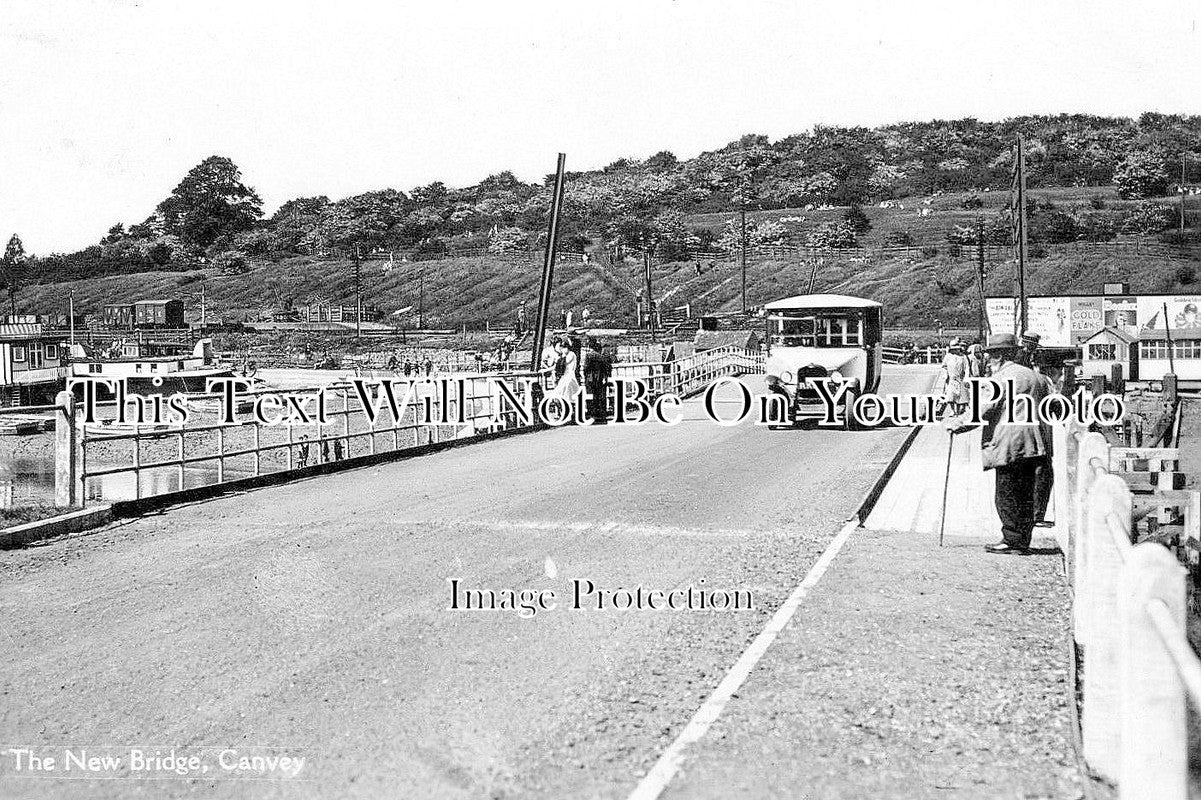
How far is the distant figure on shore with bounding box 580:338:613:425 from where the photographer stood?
20.3 meters

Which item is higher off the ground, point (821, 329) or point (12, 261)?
point (12, 261)

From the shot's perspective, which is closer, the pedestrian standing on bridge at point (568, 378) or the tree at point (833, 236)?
the pedestrian standing on bridge at point (568, 378)

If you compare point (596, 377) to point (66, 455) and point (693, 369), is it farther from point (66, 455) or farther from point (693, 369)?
point (693, 369)

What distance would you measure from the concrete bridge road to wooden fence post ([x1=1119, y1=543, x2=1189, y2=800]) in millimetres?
2015

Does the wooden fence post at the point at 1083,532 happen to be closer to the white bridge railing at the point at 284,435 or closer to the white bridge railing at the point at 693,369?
the white bridge railing at the point at 284,435

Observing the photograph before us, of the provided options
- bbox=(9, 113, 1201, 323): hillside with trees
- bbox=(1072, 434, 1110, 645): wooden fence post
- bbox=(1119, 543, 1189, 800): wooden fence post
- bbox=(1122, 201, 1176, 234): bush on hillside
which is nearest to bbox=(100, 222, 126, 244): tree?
bbox=(9, 113, 1201, 323): hillside with trees

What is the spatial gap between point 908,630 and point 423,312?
1437 inches

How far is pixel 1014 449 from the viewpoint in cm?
891

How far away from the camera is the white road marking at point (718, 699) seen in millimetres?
4422

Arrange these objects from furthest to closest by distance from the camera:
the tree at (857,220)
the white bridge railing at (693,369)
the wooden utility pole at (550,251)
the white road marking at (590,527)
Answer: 1. the tree at (857,220)
2. the white bridge railing at (693,369)
3. the wooden utility pole at (550,251)
4. the white road marking at (590,527)

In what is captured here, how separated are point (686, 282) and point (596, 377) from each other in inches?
1554

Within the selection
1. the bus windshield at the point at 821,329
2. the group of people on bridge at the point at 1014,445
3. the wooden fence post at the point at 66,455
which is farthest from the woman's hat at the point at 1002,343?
the bus windshield at the point at 821,329

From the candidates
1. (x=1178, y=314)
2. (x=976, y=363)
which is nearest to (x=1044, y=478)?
(x=976, y=363)

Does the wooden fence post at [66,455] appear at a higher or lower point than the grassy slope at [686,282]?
lower
